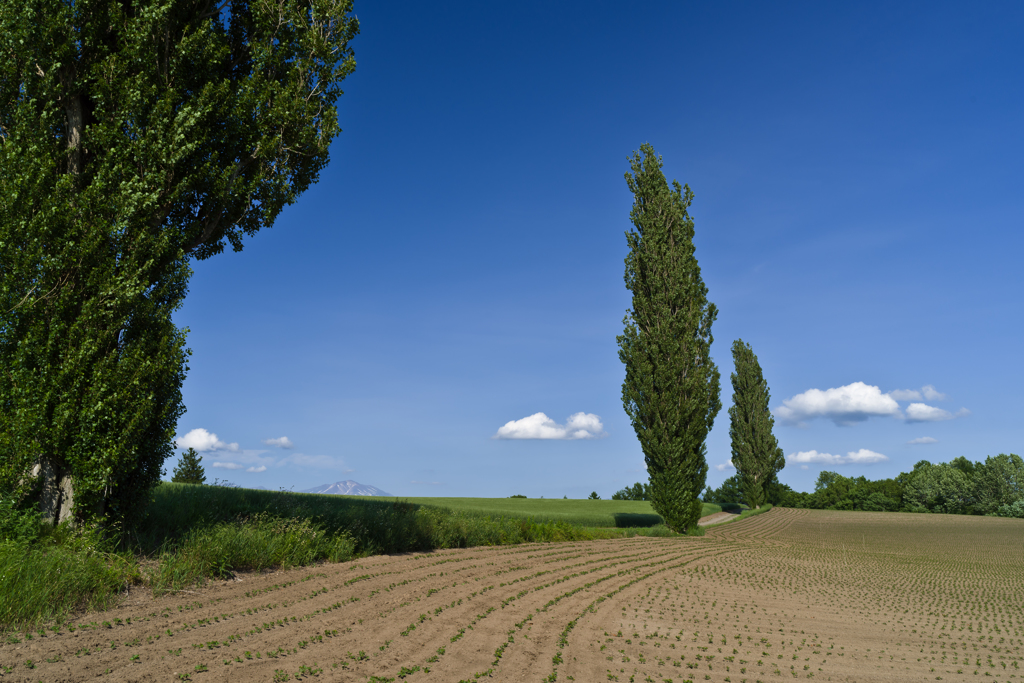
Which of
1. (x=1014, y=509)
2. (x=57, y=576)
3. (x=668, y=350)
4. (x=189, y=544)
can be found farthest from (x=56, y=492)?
(x=1014, y=509)

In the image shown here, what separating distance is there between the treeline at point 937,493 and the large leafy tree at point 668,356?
34.3m

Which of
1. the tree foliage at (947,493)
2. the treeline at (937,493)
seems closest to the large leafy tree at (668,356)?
the treeline at (937,493)

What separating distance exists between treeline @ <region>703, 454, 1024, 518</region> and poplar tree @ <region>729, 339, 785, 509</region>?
4.53 m

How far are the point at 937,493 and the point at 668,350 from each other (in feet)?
219

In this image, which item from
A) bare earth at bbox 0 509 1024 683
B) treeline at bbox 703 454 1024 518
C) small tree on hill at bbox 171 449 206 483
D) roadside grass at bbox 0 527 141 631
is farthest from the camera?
treeline at bbox 703 454 1024 518

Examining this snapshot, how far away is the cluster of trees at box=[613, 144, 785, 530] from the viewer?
1118 inches

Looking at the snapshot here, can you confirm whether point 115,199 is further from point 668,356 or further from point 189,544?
point 668,356

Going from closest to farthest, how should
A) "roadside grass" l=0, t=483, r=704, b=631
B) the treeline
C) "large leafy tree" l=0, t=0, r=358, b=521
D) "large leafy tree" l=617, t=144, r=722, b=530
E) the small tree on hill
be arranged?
"roadside grass" l=0, t=483, r=704, b=631
"large leafy tree" l=0, t=0, r=358, b=521
"large leafy tree" l=617, t=144, r=722, b=530
the small tree on hill
the treeline

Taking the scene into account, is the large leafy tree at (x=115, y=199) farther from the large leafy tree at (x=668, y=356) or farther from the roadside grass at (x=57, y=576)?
the large leafy tree at (x=668, y=356)

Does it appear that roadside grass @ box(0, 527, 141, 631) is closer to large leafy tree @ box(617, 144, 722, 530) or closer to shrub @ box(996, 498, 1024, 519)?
large leafy tree @ box(617, 144, 722, 530)

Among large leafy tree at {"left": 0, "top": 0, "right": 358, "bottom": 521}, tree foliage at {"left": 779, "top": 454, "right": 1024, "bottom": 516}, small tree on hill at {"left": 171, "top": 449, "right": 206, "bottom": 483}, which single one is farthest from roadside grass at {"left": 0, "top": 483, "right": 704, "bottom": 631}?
tree foliage at {"left": 779, "top": 454, "right": 1024, "bottom": 516}

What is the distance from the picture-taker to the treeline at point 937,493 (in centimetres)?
6694

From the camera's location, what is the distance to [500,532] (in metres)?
19.8

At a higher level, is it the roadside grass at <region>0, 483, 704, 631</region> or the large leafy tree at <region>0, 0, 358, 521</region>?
the large leafy tree at <region>0, 0, 358, 521</region>
